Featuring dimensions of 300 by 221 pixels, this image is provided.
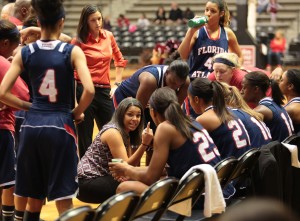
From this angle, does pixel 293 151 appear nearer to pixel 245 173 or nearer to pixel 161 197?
pixel 245 173

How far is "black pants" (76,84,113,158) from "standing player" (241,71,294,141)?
1412 millimetres

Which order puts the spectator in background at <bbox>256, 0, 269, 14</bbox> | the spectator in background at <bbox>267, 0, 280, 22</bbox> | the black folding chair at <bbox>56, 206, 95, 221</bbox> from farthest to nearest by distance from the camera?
1. the spectator in background at <bbox>256, 0, 269, 14</bbox>
2. the spectator in background at <bbox>267, 0, 280, 22</bbox>
3. the black folding chair at <bbox>56, 206, 95, 221</bbox>

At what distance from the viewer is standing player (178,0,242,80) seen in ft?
20.1

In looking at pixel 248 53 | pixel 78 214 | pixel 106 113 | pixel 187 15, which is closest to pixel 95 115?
pixel 106 113

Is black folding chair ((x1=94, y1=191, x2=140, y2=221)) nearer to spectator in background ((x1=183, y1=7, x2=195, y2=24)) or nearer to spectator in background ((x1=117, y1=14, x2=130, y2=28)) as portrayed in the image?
spectator in background ((x1=183, y1=7, x2=195, y2=24))

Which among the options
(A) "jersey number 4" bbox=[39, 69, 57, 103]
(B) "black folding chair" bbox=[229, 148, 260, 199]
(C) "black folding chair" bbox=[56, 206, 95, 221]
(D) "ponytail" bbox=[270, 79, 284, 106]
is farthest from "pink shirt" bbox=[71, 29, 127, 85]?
(C) "black folding chair" bbox=[56, 206, 95, 221]

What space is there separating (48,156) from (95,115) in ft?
7.79

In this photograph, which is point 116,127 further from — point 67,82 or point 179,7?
point 179,7

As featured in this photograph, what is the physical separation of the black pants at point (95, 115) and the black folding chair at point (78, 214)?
3187mm

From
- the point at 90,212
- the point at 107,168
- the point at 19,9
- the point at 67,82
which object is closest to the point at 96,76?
the point at 19,9

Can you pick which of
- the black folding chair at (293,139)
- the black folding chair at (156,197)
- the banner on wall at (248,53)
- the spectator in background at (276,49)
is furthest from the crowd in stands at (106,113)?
the spectator in background at (276,49)

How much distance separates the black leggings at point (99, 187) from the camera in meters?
4.54

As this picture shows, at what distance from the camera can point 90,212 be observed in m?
2.71

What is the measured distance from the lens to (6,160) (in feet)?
14.0
